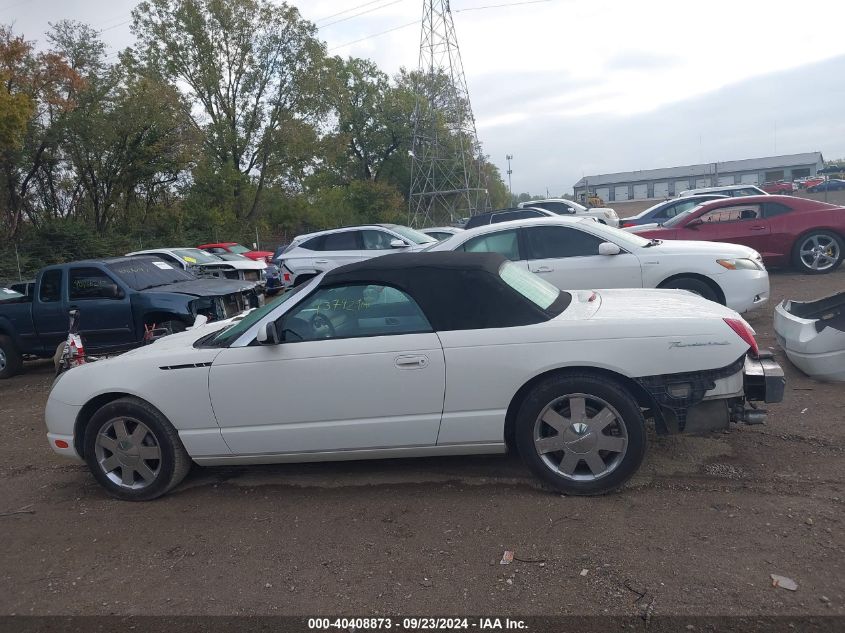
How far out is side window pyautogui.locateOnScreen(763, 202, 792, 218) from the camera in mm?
12094

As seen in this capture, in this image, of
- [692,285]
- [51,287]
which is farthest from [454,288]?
[51,287]

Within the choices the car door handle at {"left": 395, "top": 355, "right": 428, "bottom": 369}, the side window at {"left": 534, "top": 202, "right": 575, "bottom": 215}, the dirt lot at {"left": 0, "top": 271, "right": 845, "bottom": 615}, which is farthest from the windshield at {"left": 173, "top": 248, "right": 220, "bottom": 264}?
the car door handle at {"left": 395, "top": 355, "right": 428, "bottom": 369}

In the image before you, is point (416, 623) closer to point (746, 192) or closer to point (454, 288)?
point (454, 288)

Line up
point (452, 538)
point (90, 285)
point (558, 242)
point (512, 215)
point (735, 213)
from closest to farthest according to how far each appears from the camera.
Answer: point (452, 538)
point (558, 242)
point (90, 285)
point (735, 213)
point (512, 215)

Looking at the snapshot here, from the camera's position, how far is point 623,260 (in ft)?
Result: 26.2

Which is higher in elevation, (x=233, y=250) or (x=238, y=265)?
(x=233, y=250)

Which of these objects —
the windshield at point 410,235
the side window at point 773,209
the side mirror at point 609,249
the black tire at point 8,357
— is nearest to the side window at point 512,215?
the windshield at point 410,235

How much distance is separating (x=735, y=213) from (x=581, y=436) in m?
9.85

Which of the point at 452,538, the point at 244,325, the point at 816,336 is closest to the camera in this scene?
the point at 452,538

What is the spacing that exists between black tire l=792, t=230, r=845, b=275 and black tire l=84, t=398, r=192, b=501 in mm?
11232

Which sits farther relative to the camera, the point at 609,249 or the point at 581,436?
the point at 609,249

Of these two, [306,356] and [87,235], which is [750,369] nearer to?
[306,356]

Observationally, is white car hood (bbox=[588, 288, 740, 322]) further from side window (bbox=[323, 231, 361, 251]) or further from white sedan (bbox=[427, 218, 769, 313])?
side window (bbox=[323, 231, 361, 251])

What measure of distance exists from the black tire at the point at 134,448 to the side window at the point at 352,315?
1.10m
